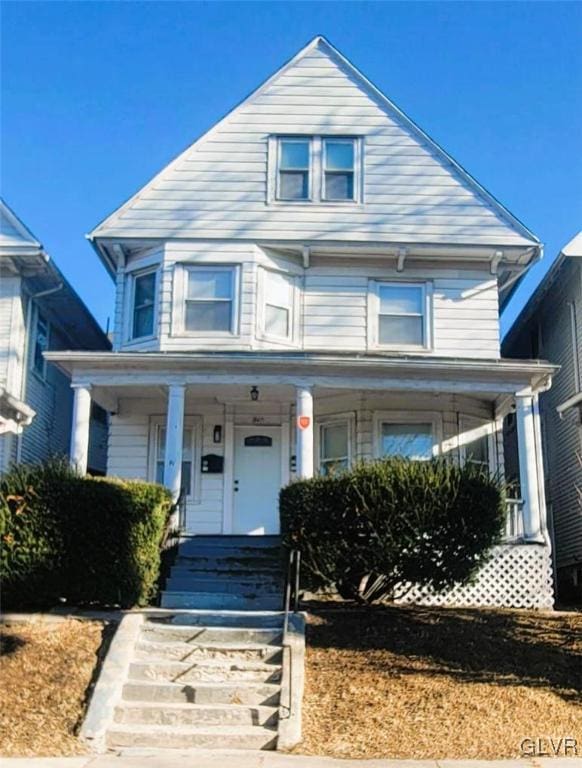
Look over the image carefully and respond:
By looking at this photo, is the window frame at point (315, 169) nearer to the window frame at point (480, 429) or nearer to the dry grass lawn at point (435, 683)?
the window frame at point (480, 429)

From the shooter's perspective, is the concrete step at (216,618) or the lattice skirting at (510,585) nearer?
the concrete step at (216,618)

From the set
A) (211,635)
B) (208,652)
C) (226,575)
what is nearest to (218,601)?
(226,575)

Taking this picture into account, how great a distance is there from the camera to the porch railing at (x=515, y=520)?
12930 mm

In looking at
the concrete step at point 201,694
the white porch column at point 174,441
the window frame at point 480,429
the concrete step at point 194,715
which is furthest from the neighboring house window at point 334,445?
the concrete step at point 194,715

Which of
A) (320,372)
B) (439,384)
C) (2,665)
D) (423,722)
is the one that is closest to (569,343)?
(439,384)

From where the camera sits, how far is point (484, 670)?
331 inches

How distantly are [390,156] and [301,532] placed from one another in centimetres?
839

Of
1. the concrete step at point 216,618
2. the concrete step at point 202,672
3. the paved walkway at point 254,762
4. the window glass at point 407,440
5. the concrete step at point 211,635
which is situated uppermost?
the window glass at point 407,440

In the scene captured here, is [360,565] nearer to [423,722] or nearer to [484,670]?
[484,670]

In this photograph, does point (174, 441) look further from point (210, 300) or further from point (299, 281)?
point (299, 281)

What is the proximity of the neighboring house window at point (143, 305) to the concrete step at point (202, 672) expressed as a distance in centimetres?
764

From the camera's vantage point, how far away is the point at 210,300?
14844mm

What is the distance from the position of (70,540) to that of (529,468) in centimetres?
701

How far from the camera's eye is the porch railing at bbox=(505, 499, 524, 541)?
42.4 feet
